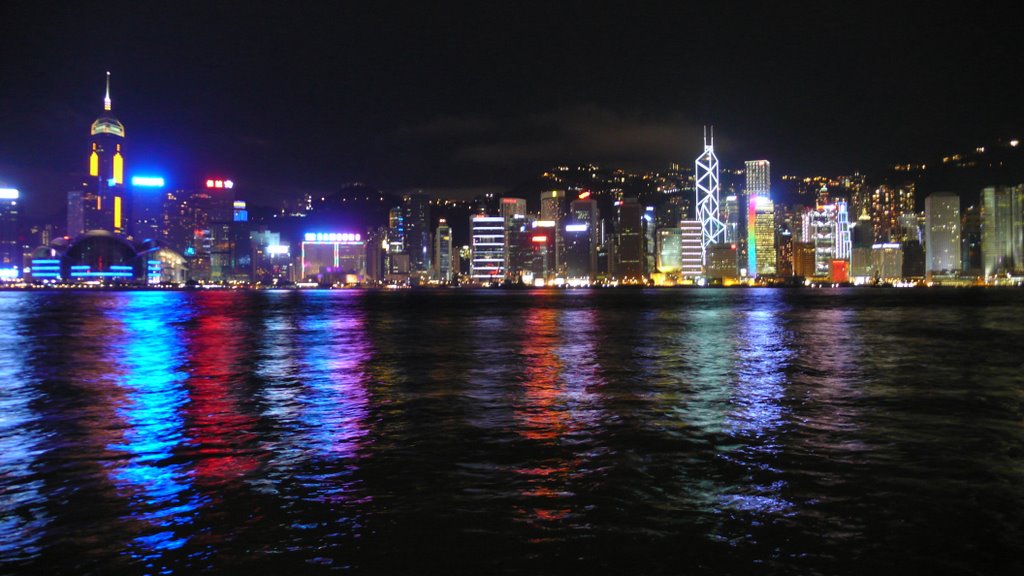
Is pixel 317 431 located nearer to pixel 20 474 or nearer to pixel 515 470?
pixel 20 474

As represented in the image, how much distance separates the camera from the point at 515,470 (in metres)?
11.7

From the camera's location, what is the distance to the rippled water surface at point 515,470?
26.4ft

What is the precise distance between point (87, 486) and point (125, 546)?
130 inches

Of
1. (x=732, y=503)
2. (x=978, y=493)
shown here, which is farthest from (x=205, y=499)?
(x=978, y=493)

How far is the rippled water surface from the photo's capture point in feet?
26.4

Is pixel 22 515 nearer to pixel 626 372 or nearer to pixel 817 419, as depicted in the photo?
pixel 817 419

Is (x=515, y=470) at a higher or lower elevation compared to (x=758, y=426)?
higher

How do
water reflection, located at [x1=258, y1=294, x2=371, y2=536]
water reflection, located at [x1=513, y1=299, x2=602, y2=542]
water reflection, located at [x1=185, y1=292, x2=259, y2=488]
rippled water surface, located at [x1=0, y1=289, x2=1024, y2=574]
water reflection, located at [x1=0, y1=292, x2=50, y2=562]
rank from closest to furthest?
rippled water surface, located at [x1=0, y1=289, x2=1024, y2=574] → water reflection, located at [x1=0, y1=292, x2=50, y2=562] → water reflection, located at [x1=513, y1=299, x2=602, y2=542] → water reflection, located at [x1=258, y1=294, x2=371, y2=536] → water reflection, located at [x1=185, y1=292, x2=259, y2=488]

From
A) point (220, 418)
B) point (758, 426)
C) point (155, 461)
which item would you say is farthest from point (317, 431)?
point (758, 426)

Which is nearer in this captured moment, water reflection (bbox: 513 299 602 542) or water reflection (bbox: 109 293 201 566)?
water reflection (bbox: 109 293 201 566)

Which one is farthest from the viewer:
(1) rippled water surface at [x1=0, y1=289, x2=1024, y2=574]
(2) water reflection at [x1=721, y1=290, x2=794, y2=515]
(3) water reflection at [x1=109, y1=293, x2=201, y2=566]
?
(2) water reflection at [x1=721, y1=290, x2=794, y2=515]

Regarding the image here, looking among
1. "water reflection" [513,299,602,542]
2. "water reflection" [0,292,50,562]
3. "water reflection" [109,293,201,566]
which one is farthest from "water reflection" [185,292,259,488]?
"water reflection" [513,299,602,542]

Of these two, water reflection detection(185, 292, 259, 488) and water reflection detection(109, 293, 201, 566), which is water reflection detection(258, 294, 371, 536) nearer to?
water reflection detection(185, 292, 259, 488)

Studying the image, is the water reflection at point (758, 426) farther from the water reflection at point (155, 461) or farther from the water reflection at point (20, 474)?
the water reflection at point (20, 474)
